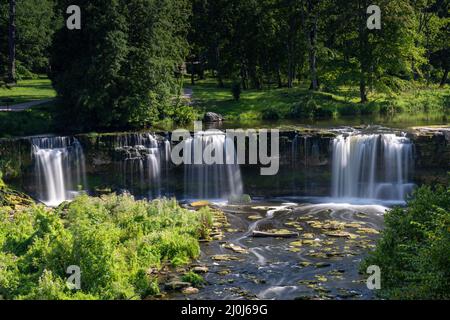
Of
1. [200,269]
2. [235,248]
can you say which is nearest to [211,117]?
[235,248]

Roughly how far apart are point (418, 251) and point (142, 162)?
2076 centimetres

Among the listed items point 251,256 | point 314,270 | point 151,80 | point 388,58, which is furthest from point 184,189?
point 388,58

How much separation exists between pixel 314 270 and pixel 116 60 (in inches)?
845

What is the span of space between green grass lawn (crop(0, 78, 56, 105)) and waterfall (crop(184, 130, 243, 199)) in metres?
16.7

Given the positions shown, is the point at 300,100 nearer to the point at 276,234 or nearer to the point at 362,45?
the point at 362,45

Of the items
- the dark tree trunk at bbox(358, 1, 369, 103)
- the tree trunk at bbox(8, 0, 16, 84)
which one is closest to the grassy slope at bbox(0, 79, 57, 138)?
the tree trunk at bbox(8, 0, 16, 84)

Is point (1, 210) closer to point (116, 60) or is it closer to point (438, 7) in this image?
point (116, 60)

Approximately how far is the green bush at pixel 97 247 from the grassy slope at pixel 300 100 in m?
22.0

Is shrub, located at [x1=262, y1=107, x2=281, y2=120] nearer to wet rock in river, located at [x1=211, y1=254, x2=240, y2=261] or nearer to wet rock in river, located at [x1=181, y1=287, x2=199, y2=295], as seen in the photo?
wet rock in river, located at [x1=211, y1=254, x2=240, y2=261]

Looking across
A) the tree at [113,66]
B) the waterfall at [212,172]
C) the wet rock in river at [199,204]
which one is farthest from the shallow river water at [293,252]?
the tree at [113,66]

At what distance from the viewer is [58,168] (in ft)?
111

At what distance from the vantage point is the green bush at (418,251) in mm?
15180

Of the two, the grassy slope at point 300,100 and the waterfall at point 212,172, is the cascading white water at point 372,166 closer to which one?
the waterfall at point 212,172
